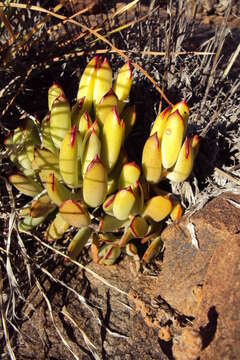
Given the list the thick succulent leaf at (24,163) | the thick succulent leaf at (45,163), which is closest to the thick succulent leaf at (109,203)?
the thick succulent leaf at (45,163)

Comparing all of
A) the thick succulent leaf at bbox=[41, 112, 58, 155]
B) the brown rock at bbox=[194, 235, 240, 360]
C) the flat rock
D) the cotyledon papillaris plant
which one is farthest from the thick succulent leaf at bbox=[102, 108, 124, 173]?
the brown rock at bbox=[194, 235, 240, 360]

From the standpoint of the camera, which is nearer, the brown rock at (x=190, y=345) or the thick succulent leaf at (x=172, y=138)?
the brown rock at (x=190, y=345)

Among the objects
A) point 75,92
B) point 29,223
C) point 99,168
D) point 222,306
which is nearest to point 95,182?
point 99,168

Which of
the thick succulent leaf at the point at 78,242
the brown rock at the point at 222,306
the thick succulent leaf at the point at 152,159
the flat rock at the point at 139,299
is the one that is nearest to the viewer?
the brown rock at the point at 222,306

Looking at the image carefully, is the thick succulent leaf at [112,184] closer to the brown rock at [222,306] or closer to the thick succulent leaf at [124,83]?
the thick succulent leaf at [124,83]

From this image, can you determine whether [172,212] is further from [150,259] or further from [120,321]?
[120,321]

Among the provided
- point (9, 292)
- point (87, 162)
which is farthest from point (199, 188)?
point (9, 292)
